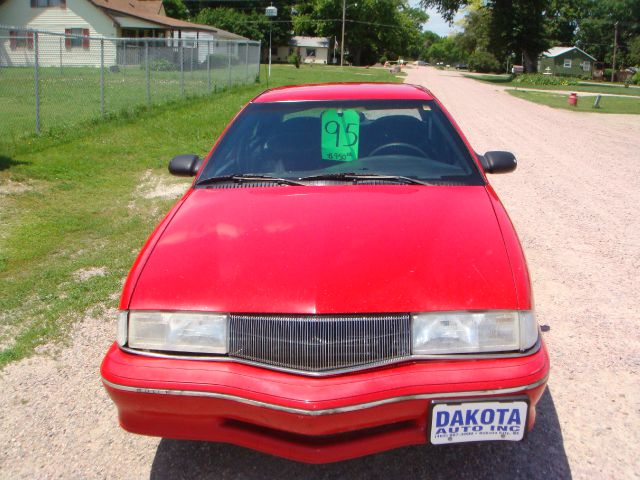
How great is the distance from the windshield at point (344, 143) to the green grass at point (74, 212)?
5.38 ft

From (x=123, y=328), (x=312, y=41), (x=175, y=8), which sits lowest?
(x=123, y=328)

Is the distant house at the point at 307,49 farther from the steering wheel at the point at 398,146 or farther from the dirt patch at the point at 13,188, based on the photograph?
the steering wheel at the point at 398,146

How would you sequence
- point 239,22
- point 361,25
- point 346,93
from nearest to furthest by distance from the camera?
point 346,93 → point 239,22 → point 361,25

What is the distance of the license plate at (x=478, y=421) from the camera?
2.21m

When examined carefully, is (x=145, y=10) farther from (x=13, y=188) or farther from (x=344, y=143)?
(x=344, y=143)

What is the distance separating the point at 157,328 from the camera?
2408 mm

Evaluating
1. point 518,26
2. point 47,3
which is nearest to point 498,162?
point 47,3

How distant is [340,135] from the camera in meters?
3.68

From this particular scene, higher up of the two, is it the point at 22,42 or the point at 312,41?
the point at 312,41

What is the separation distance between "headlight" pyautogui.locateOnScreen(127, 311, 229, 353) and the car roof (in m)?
2.03

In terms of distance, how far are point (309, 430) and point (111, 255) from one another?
12.5 feet

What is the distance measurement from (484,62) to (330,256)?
264ft

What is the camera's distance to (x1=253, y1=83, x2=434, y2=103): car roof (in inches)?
156

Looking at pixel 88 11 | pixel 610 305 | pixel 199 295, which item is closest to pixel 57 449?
pixel 199 295
